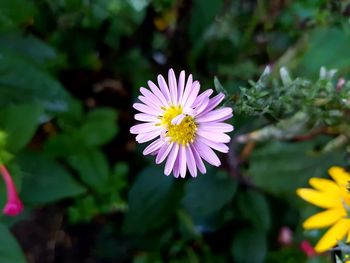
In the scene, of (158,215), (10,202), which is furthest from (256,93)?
(158,215)

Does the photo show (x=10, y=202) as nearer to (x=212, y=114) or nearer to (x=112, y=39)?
(x=212, y=114)

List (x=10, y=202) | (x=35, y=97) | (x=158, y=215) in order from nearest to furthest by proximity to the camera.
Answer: (x=10, y=202)
(x=35, y=97)
(x=158, y=215)

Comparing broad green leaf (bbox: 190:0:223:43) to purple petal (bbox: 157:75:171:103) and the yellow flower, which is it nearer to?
the yellow flower

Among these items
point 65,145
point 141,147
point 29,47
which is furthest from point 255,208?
point 29,47

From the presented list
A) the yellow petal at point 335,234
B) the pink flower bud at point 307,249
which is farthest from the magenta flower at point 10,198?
the pink flower bud at point 307,249

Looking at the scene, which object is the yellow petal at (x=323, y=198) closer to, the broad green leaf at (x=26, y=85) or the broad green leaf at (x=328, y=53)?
the broad green leaf at (x=328, y=53)
